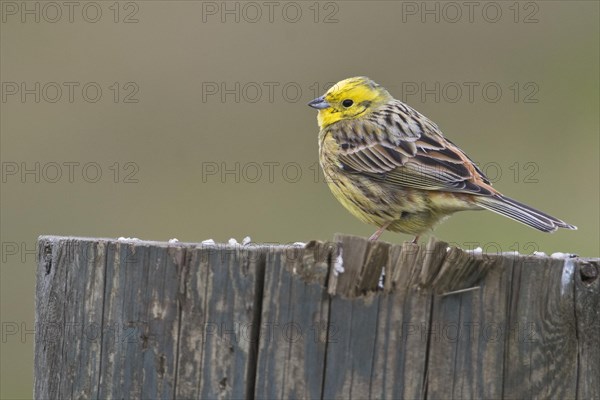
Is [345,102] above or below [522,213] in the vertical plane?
above

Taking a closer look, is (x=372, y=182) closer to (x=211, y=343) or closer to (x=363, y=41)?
(x=211, y=343)

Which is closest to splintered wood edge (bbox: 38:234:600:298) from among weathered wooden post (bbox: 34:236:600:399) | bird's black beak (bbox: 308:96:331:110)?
weathered wooden post (bbox: 34:236:600:399)

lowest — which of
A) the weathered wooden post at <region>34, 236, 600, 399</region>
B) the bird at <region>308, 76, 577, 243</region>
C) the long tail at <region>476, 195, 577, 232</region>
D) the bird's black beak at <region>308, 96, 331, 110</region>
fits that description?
the weathered wooden post at <region>34, 236, 600, 399</region>

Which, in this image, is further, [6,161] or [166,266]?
[6,161]

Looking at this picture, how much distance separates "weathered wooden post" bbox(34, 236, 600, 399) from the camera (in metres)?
4.10

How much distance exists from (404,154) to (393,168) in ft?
0.55

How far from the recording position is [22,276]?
12.2 meters

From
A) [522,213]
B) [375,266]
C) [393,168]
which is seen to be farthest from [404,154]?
[375,266]

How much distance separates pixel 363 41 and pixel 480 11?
156cm

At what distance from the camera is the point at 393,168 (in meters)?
7.47

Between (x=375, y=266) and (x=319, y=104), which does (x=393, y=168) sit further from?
(x=375, y=266)

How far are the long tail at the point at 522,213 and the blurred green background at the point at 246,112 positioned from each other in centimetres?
457

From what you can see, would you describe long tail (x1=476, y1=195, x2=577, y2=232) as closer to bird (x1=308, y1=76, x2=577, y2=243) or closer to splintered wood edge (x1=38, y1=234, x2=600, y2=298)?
bird (x1=308, y1=76, x2=577, y2=243)

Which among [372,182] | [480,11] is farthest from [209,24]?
[372,182]
